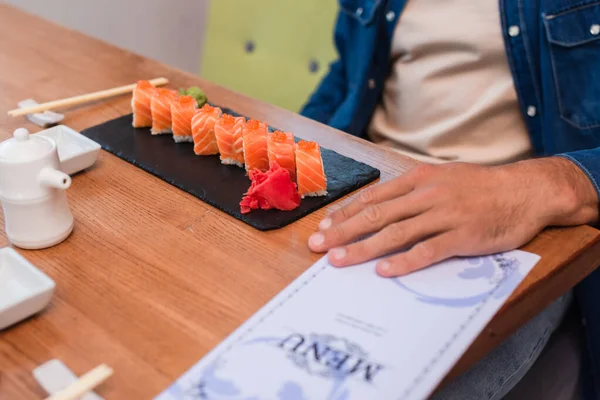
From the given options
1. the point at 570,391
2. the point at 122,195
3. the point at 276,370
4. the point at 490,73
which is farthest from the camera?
the point at 490,73

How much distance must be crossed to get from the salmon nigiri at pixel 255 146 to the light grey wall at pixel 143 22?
165cm

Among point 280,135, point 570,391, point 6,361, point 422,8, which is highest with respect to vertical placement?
point 422,8

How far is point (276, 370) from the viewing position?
2.18 feet

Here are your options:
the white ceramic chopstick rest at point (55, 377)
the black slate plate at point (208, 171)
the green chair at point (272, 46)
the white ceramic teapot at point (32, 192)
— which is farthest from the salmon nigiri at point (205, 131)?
the green chair at point (272, 46)

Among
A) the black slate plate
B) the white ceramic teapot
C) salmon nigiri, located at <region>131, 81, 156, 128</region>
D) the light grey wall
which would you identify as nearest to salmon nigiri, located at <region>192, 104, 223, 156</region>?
the black slate plate

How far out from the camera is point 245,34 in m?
2.13

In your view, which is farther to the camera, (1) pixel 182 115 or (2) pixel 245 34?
(2) pixel 245 34

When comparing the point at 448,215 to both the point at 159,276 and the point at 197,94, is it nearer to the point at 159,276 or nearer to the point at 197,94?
the point at 159,276

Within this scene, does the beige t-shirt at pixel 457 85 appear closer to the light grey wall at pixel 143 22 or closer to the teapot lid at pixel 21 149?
the teapot lid at pixel 21 149

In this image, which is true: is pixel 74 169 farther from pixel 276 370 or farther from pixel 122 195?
pixel 276 370

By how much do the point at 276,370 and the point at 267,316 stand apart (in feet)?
0.28

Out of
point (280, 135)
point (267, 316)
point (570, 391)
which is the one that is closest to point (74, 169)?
point (280, 135)

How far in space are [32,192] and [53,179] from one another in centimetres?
4

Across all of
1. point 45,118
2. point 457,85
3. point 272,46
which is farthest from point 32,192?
point 272,46
